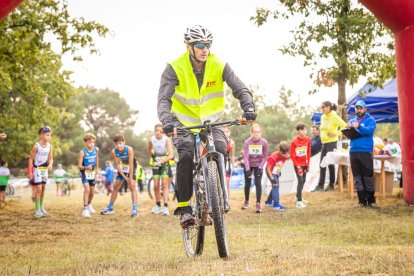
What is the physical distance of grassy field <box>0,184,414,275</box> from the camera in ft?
15.3

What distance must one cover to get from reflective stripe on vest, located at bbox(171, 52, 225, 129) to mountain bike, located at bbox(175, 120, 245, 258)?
0.77 feet

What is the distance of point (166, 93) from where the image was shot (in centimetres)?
558

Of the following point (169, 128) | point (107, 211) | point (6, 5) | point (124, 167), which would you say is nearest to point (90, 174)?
point (124, 167)

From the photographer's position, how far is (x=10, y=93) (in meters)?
24.8

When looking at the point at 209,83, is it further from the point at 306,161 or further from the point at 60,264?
the point at 306,161

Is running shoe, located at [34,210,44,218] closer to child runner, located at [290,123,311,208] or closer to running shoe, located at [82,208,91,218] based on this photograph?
running shoe, located at [82,208,91,218]

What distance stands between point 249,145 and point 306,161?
1.36 metres

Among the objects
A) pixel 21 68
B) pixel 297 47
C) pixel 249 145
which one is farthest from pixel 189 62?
pixel 21 68

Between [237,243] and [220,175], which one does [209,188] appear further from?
[237,243]

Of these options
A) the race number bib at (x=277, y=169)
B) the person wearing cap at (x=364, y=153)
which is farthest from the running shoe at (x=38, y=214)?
the person wearing cap at (x=364, y=153)

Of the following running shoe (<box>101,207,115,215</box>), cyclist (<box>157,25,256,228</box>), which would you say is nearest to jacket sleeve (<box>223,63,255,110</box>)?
cyclist (<box>157,25,256,228</box>)

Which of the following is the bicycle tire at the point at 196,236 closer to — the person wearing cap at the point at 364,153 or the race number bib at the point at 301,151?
the person wearing cap at the point at 364,153

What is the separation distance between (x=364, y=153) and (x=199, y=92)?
5877mm

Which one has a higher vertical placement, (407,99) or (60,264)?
(407,99)
